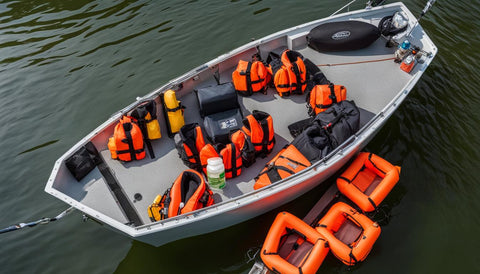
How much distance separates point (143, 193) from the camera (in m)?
4.78

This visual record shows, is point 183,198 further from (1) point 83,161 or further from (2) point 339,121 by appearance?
(2) point 339,121

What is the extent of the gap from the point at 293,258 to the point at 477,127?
438 cm

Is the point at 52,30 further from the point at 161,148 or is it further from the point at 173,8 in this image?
the point at 161,148

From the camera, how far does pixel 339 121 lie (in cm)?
500

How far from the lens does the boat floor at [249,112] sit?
4680 millimetres

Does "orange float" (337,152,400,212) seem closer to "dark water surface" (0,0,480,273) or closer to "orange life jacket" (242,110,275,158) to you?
"dark water surface" (0,0,480,273)

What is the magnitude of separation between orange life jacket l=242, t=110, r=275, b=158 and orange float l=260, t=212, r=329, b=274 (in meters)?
1.04

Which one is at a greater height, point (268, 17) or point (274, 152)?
point (268, 17)

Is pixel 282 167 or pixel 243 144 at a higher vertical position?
pixel 243 144

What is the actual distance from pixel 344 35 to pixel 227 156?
347cm

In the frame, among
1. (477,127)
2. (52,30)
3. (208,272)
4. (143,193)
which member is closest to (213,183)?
(143,193)

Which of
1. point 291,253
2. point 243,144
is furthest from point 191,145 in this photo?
point 291,253

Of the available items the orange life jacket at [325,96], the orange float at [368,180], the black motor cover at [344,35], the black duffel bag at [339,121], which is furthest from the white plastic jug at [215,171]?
the black motor cover at [344,35]

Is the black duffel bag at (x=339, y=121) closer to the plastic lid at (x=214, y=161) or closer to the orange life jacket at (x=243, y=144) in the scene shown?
the orange life jacket at (x=243, y=144)
